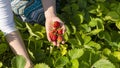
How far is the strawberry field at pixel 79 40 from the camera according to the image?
156 centimetres

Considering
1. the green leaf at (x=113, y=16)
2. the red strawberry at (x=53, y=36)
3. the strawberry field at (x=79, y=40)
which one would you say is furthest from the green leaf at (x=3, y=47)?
the green leaf at (x=113, y=16)

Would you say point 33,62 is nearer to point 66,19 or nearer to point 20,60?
point 20,60

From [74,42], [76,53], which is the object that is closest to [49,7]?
[74,42]

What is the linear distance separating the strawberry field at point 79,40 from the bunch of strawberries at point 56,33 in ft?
0.12

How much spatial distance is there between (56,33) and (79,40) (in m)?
0.12

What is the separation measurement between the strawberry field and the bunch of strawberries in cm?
4

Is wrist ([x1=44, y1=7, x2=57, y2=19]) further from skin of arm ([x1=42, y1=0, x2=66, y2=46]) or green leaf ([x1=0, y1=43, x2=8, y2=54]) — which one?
green leaf ([x1=0, y1=43, x2=8, y2=54])

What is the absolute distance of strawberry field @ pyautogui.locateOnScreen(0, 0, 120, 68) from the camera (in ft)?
5.11

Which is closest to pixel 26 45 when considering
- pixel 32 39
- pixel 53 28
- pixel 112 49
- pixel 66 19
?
pixel 32 39

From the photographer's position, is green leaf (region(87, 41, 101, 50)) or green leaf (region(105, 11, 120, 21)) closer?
green leaf (region(87, 41, 101, 50))

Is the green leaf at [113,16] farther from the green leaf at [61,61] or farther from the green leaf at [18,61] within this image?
the green leaf at [18,61]

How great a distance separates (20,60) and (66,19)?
58 cm

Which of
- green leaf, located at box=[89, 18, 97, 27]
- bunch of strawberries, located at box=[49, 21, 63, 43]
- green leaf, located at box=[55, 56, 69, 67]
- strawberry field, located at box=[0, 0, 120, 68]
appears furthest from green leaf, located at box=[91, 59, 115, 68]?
green leaf, located at box=[89, 18, 97, 27]

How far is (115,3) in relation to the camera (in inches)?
80.6
